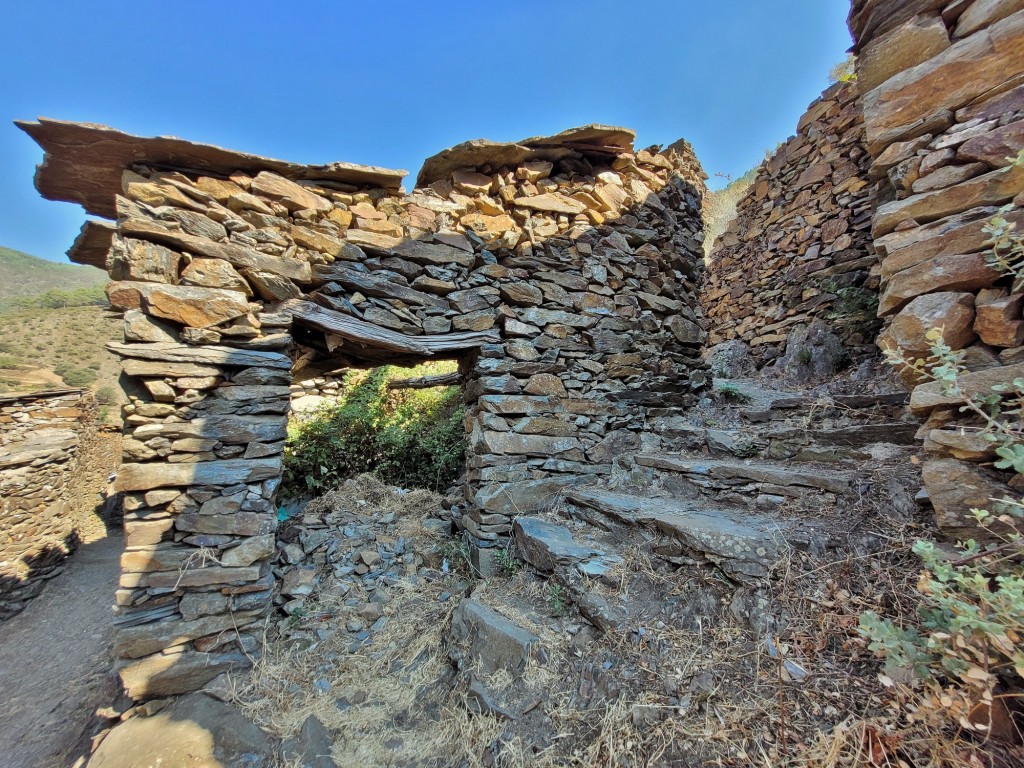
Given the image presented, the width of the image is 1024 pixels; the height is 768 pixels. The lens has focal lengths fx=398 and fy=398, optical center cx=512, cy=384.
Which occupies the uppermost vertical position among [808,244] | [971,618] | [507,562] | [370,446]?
[808,244]

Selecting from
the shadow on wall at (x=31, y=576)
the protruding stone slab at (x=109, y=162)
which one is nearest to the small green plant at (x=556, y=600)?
the protruding stone slab at (x=109, y=162)

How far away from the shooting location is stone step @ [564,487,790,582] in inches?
77.7

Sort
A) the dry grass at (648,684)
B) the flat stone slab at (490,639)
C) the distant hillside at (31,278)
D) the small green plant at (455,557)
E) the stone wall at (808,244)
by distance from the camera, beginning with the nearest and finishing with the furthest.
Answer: the dry grass at (648,684) < the flat stone slab at (490,639) < the small green plant at (455,557) < the stone wall at (808,244) < the distant hillside at (31,278)

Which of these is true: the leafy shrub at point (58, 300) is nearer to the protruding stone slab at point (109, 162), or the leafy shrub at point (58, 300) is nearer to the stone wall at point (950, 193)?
the protruding stone slab at point (109, 162)

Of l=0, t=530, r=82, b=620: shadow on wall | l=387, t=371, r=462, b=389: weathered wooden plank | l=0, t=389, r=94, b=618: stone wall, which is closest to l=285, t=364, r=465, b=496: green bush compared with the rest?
l=387, t=371, r=462, b=389: weathered wooden plank

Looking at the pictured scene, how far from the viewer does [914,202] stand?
5.84 feet

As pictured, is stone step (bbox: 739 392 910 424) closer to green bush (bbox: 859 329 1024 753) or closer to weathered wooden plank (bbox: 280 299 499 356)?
green bush (bbox: 859 329 1024 753)

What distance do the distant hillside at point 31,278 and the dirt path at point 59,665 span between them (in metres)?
23.9

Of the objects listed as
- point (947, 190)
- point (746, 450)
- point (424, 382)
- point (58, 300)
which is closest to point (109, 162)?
point (424, 382)

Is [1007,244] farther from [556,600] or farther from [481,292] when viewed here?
[481,292]

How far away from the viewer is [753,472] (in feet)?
8.68

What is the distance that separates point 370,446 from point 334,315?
295 centimetres

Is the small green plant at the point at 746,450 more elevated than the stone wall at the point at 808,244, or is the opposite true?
the stone wall at the point at 808,244

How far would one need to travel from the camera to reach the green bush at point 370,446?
502 centimetres
